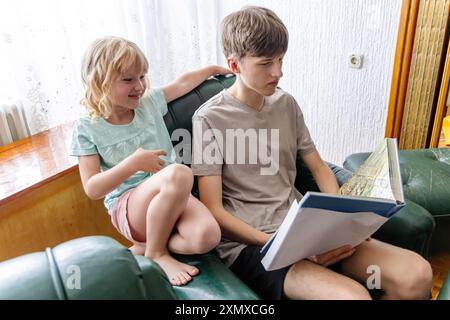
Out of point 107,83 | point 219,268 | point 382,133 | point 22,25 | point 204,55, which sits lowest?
point 382,133

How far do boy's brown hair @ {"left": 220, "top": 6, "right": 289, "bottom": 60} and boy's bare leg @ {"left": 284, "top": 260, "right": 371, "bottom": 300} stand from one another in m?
0.57

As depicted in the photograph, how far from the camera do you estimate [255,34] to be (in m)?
1.11

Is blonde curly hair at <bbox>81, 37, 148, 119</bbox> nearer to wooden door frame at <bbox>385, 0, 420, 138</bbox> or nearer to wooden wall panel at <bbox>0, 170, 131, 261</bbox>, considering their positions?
wooden wall panel at <bbox>0, 170, 131, 261</bbox>

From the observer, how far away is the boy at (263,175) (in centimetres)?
101

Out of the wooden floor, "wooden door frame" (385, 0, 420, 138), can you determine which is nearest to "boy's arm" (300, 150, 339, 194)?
the wooden floor

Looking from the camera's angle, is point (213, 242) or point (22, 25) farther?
point (22, 25)

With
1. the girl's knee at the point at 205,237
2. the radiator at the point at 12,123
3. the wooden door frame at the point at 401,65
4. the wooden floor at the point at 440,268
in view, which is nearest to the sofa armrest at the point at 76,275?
the girl's knee at the point at 205,237

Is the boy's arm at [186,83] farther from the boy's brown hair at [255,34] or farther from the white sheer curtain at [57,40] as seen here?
the white sheer curtain at [57,40]

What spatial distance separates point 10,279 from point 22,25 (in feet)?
3.86

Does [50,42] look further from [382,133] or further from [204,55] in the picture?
[382,133]

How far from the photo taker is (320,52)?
2213 millimetres

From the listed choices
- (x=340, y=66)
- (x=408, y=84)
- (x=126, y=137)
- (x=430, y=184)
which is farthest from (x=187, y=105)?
(x=408, y=84)
